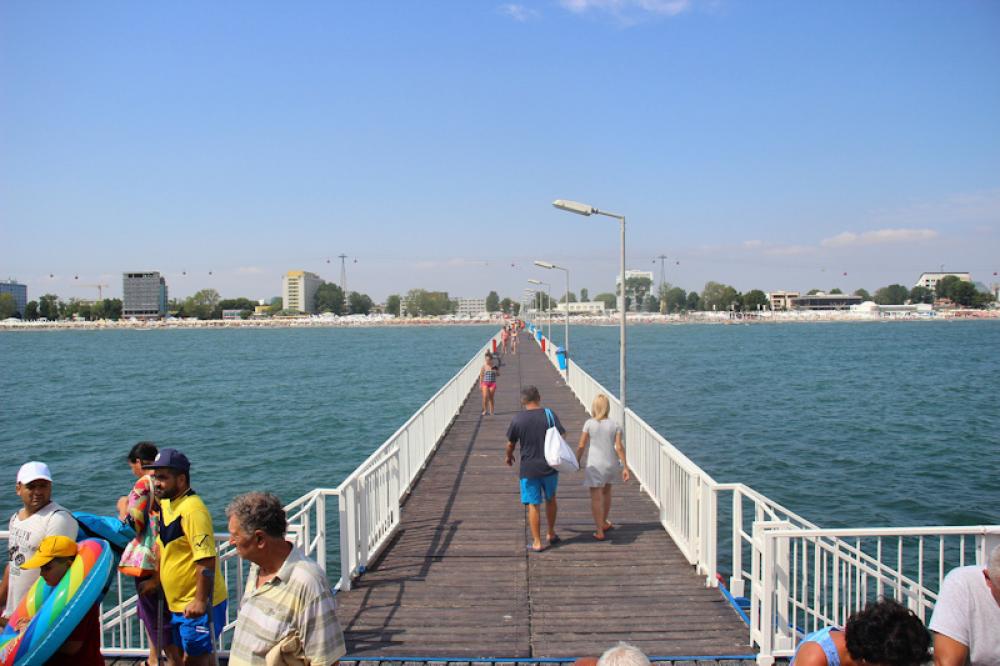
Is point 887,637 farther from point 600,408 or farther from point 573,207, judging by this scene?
point 573,207

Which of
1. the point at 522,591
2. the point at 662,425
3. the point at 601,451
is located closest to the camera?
the point at 522,591

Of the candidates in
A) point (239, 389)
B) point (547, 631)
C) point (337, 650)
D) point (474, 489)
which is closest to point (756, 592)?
point (547, 631)

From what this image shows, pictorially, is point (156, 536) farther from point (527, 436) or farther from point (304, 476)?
point (304, 476)

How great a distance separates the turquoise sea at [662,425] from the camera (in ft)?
65.6

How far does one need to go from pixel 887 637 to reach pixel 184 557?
11.9 ft

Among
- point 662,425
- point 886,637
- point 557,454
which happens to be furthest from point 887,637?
point 662,425

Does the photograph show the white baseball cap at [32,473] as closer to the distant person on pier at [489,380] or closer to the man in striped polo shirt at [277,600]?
the man in striped polo shirt at [277,600]

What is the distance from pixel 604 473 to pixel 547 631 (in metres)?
2.31

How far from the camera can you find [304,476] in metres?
22.1

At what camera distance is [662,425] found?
3006 cm

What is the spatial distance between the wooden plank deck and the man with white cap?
227cm

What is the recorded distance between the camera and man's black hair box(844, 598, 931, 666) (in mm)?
2656

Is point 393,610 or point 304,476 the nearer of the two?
point 393,610

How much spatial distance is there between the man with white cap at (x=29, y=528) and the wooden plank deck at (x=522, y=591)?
7.45 feet
